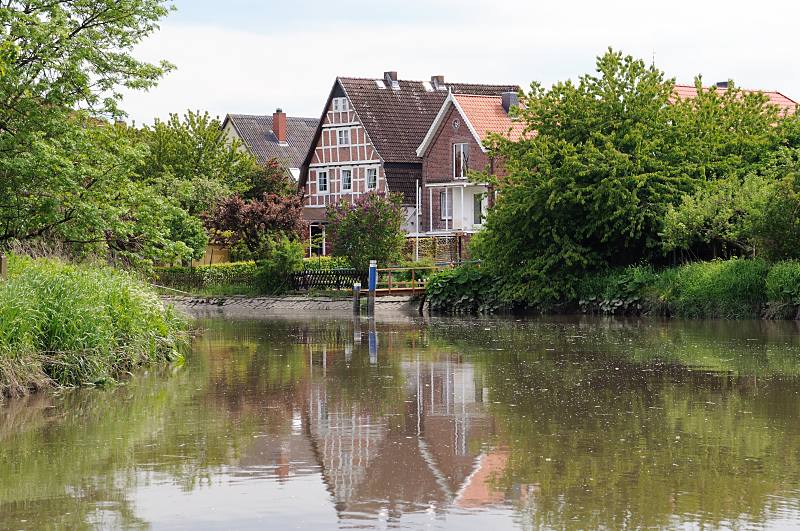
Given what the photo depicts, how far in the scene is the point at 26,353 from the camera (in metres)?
17.6

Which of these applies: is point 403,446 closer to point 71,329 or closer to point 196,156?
point 71,329

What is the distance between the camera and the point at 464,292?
154ft

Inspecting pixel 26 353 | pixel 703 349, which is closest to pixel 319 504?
pixel 26 353

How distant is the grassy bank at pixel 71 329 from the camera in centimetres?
1734

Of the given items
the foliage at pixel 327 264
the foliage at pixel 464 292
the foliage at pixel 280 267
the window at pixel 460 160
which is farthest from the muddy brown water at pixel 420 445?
the window at pixel 460 160

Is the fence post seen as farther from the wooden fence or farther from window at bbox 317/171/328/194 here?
window at bbox 317/171/328/194

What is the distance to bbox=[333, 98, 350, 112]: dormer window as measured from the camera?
77.8 metres

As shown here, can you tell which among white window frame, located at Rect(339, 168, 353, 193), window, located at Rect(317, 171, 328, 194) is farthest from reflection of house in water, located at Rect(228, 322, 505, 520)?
window, located at Rect(317, 171, 328, 194)

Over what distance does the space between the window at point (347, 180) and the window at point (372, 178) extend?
1.67 meters

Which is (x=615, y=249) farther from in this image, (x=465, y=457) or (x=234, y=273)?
(x=465, y=457)

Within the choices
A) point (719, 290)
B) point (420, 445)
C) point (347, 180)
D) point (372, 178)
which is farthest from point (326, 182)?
point (420, 445)

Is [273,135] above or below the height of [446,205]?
above

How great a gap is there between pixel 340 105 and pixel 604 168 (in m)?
38.7

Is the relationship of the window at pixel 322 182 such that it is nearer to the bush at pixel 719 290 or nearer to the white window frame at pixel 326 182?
the white window frame at pixel 326 182
